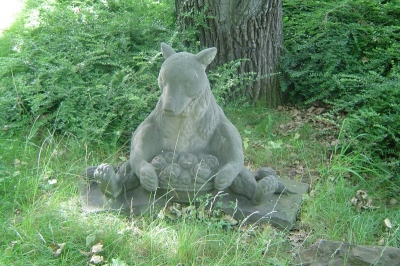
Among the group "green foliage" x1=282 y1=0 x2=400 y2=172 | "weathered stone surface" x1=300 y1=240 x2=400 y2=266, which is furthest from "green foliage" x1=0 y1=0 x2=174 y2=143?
"weathered stone surface" x1=300 y1=240 x2=400 y2=266

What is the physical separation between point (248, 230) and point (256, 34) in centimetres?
293

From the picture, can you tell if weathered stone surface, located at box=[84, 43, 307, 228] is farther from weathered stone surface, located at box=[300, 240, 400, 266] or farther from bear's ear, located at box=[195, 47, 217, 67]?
weathered stone surface, located at box=[300, 240, 400, 266]

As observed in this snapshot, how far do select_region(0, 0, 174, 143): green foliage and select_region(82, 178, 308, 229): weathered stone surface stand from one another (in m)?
1.20

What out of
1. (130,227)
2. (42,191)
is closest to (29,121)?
(42,191)

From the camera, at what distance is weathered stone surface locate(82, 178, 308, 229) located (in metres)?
3.62

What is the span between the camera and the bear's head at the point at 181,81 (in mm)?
3225

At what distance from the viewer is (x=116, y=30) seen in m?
5.98

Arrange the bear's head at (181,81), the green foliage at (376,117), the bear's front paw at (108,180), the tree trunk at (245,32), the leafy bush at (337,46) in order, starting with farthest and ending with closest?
the leafy bush at (337,46) < the tree trunk at (245,32) < the green foliage at (376,117) < the bear's front paw at (108,180) < the bear's head at (181,81)

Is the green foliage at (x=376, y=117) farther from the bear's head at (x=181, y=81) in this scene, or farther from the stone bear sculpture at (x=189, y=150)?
the bear's head at (x=181, y=81)

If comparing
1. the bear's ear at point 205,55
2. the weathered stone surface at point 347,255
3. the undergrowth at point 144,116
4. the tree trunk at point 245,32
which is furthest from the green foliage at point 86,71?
the weathered stone surface at point 347,255

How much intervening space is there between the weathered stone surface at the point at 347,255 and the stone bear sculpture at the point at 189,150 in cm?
56

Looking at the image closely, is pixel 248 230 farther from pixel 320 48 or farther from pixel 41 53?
pixel 41 53

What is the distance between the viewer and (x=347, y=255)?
3145 mm

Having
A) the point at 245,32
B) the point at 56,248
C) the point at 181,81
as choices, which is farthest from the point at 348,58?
the point at 56,248
